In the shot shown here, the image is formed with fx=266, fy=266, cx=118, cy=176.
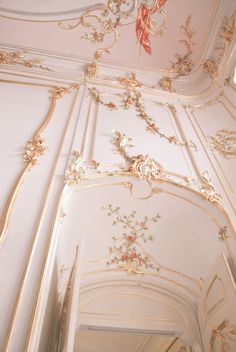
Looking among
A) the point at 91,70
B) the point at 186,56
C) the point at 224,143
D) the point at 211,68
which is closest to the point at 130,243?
the point at 224,143

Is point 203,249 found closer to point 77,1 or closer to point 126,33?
point 126,33

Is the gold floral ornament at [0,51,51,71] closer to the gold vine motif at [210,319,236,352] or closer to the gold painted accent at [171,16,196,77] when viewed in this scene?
the gold painted accent at [171,16,196,77]

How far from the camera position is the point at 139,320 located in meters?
2.68

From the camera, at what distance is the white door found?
6.93ft

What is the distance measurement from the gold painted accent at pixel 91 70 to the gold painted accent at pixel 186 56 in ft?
4.25

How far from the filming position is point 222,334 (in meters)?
2.25

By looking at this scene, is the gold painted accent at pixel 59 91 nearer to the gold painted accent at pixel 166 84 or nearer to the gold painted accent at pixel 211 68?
the gold painted accent at pixel 166 84

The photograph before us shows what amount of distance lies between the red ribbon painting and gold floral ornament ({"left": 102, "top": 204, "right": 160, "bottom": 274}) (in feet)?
9.57

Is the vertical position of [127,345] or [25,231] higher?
[127,345]

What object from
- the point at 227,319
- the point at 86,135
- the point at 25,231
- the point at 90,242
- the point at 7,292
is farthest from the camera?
the point at 86,135

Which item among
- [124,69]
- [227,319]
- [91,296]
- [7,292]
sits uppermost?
[124,69]

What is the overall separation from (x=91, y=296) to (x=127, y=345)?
2.19 metres

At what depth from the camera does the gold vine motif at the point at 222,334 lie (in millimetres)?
2135

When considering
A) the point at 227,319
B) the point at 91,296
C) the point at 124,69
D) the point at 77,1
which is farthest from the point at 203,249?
the point at 77,1
